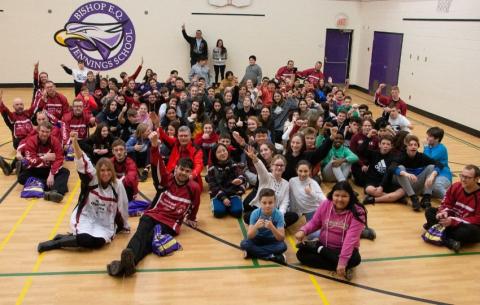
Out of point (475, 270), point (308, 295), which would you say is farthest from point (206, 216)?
point (475, 270)

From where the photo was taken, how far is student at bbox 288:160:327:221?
5.28 metres

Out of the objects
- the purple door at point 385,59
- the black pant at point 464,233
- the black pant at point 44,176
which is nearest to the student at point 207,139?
the black pant at point 44,176

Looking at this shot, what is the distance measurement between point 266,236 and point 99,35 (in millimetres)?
12413

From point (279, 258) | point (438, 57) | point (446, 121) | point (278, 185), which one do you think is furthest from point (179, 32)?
point (279, 258)

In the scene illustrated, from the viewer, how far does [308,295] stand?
4078 millimetres

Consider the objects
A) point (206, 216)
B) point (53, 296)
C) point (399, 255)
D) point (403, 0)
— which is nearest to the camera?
point (53, 296)

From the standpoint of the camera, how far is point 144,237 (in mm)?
4668

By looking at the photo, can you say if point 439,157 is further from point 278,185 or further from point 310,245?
point 310,245

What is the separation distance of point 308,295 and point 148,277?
1.53 meters

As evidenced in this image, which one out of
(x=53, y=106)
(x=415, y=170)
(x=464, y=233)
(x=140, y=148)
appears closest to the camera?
(x=464, y=233)

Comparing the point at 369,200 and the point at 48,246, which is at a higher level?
the point at 369,200

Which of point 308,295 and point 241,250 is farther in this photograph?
point 241,250

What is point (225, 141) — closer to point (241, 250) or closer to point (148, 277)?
point (241, 250)

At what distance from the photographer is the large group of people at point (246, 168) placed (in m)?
4.52
